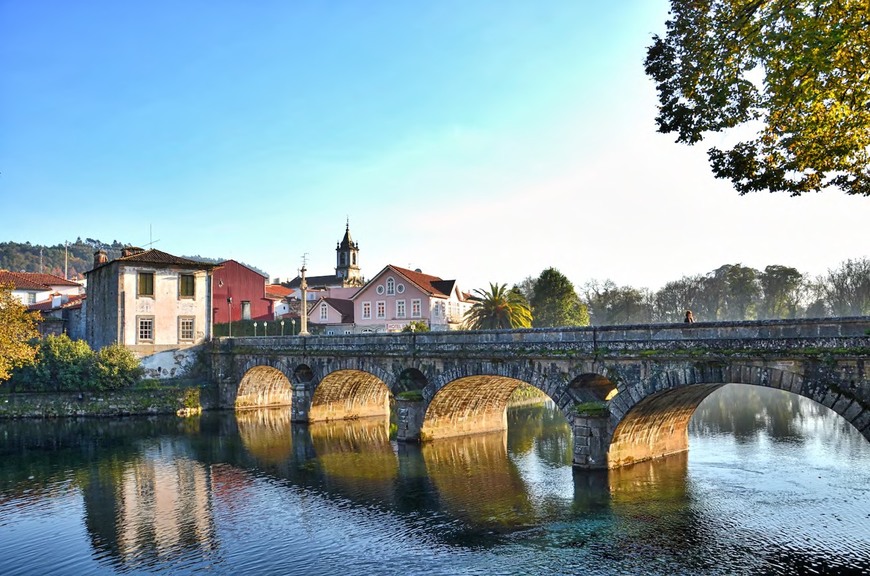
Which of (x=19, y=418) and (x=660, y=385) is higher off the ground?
(x=660, y=385)

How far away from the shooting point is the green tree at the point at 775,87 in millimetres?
14672

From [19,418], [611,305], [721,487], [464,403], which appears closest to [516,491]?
[721,487]

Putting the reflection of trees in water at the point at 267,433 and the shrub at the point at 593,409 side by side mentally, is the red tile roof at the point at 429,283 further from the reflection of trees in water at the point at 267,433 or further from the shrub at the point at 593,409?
the shrub at the point at 593,409

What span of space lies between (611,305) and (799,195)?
302 ft

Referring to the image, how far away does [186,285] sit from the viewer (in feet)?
193

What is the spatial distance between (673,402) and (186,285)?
147 feet

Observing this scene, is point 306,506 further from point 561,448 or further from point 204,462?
point 561,448

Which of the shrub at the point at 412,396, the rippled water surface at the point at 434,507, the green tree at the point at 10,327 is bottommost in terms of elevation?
the rippled water surface at the point at 434,507

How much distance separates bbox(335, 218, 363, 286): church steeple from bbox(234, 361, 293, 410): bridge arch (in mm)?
55312

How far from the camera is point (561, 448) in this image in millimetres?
36344

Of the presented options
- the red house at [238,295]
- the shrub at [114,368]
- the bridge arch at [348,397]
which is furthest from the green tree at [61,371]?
the red house at [238,295]

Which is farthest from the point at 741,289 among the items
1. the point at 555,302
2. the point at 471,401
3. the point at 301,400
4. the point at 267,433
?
the point at 267,433

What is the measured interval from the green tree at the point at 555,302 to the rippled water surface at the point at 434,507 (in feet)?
117

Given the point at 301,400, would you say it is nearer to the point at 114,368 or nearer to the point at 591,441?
the point at 114,368
